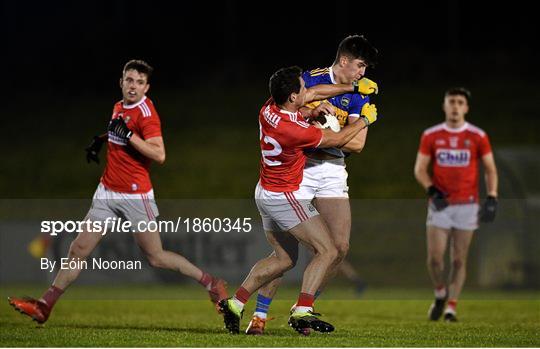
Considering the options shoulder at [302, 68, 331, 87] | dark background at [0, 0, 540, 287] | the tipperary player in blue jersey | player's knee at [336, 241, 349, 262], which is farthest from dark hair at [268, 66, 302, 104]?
dark background at [0, 0, 540, 287]

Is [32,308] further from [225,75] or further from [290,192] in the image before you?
[225,75]

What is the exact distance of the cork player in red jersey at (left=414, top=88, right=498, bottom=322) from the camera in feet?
37.9

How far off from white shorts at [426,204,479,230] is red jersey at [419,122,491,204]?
11 cm

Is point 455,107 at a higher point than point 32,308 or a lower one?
higher

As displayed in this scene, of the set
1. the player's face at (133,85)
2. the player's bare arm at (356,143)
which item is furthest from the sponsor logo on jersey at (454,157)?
the player's face at (133,85)

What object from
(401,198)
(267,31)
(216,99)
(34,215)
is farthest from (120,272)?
(267,31)

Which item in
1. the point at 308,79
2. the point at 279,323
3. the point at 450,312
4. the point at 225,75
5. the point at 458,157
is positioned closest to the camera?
the point at 308,79

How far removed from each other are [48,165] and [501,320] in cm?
A: 1481

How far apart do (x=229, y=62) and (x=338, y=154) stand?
1964 centimetres

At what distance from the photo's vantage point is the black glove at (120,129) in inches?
348

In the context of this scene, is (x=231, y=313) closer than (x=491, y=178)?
Yes

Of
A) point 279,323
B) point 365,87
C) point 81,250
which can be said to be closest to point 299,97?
point 365,87

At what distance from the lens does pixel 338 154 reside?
888 centimetres

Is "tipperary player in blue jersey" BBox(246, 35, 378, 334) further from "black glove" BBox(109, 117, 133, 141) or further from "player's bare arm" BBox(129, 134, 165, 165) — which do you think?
"black glove" BBox(109, 117, 133, 141)
